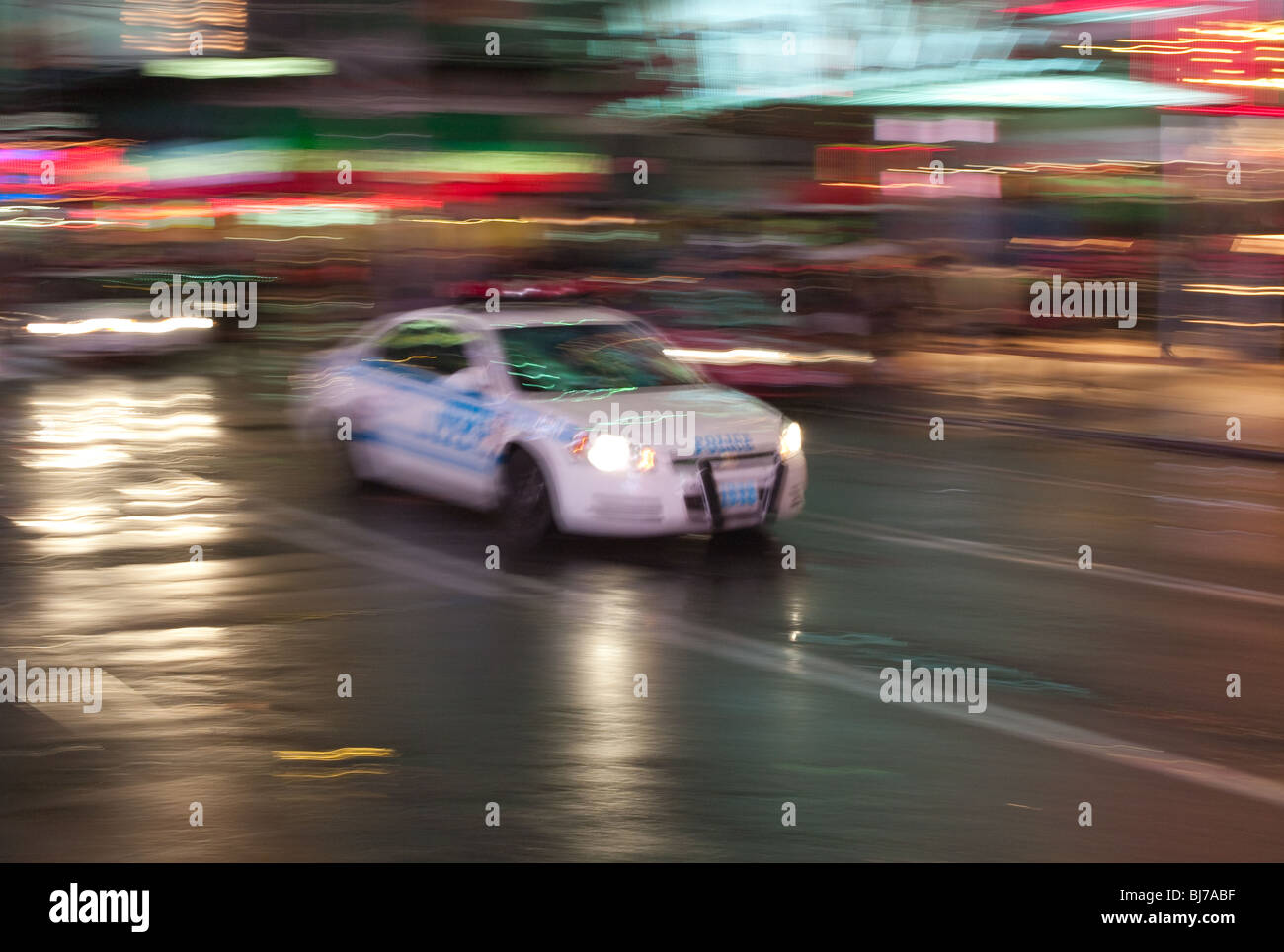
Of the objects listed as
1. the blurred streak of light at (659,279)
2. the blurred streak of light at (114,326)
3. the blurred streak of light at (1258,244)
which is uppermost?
the blurred streak of light at (1258,244)

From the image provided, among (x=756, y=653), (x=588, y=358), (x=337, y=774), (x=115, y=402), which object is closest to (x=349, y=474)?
(x=588, y=358)

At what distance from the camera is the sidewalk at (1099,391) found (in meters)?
17.5

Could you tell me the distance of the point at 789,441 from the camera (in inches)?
418

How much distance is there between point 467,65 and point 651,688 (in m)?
33.3

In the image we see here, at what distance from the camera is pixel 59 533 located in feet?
37.0

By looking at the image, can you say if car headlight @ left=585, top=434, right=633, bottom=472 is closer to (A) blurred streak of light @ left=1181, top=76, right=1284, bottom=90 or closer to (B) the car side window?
(B) the car side window

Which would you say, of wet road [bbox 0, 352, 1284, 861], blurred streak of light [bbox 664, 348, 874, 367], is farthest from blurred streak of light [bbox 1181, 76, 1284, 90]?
wet road [bbox 0, 352, 1284, 861]

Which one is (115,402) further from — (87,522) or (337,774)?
(337,774)

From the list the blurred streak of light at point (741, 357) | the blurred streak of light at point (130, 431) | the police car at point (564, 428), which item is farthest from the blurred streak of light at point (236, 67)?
the police car at point (564, 428)

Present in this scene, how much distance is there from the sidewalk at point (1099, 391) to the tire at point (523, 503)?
8.32 metres

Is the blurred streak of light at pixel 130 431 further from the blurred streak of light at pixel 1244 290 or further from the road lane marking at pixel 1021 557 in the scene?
the blurred streak of light at pixel 1244 290

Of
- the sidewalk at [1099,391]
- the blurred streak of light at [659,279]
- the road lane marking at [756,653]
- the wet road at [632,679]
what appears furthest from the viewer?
the blurred streak of light at [659,279]

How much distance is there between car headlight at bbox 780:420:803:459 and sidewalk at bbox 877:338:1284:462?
23.1ft
